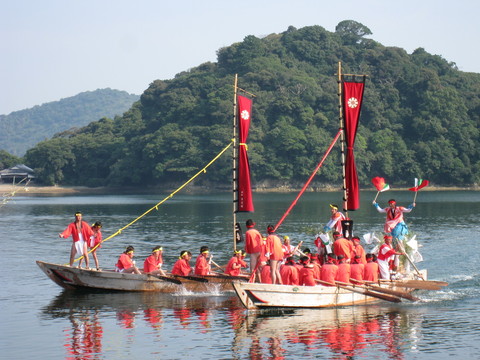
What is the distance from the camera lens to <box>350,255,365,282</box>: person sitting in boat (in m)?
27.4

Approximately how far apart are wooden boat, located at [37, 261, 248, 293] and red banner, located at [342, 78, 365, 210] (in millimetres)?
5712

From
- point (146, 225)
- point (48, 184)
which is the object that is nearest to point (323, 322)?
point (146, 225)

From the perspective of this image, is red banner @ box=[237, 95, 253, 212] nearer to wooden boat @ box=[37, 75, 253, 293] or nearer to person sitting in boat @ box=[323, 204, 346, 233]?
wooden boat @ box=[37, 75, 253, 293]

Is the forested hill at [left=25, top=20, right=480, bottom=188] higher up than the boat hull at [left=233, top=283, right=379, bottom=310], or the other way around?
the forested hill at [left=25, top=20, right=480, bottom=188]

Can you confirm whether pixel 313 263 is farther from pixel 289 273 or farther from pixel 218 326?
pixel 218 326

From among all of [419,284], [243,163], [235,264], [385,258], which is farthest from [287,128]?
[419,284]

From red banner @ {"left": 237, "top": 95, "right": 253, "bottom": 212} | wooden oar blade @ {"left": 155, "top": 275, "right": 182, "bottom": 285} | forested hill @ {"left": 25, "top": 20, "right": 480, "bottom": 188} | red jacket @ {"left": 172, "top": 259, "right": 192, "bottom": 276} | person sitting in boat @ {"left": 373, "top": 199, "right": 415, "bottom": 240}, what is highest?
forested hill @ {"left": 25, "top": 20, "right": 480, "bottom": 188}

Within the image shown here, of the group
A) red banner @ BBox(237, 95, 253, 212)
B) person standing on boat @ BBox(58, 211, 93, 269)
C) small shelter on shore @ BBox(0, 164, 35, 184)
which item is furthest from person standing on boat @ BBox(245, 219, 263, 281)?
small shelter on shore @ BBox(0, 164, 35, 184)

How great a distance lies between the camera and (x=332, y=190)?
151875mm

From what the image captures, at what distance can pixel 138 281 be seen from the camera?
30297mm

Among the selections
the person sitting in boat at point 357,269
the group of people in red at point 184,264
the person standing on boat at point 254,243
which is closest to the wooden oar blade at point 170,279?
the group of people in red at point 184,264

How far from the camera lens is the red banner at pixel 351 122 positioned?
98.5 ft

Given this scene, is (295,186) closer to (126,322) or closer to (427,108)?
(427,108)

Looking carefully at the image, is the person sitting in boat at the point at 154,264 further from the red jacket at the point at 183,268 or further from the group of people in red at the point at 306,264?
the group of people in red at the point at 306,264
